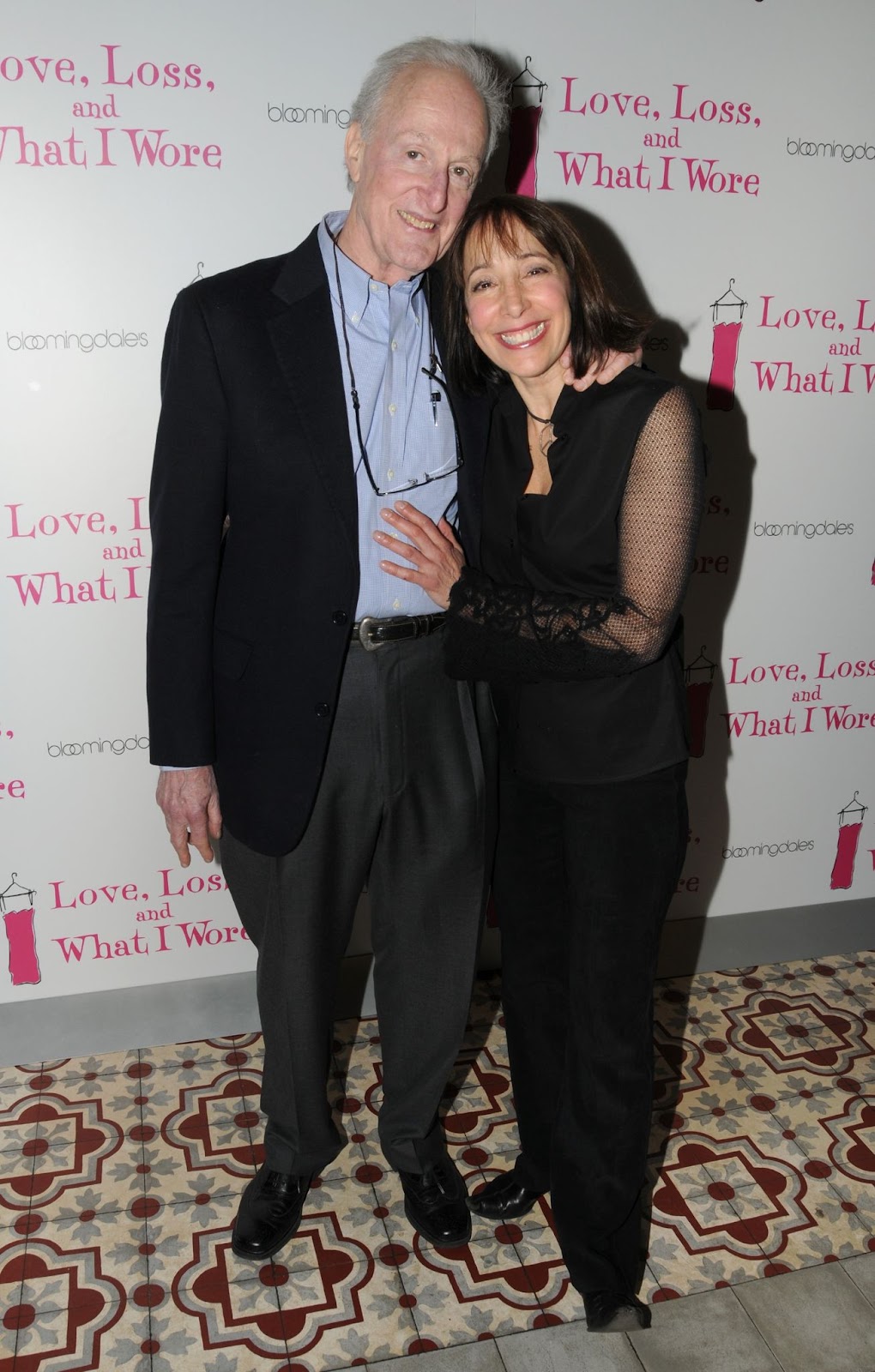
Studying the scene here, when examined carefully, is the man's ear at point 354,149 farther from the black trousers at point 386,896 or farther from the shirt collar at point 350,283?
the black trousers at point 386,896

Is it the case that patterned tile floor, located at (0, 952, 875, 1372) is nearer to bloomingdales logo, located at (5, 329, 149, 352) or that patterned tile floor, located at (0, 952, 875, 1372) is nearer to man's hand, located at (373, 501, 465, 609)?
man's hand, located at (373, 501, 465, 609)

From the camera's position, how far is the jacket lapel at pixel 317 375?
5.92ft

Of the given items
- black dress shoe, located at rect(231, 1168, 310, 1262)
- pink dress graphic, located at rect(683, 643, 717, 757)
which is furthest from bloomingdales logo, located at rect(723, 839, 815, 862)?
black dress shoe, located at rect(231, 1168, 310, 1262)

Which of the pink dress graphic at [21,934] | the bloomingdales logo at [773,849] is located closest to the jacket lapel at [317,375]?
the pink dress graphic at [21,934]

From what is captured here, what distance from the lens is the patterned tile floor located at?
2010 millimetres

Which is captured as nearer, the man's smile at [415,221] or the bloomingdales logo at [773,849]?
the man's smile at [415,221]

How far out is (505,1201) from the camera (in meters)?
2.24

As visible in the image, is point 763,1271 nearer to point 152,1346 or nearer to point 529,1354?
point 529,1354

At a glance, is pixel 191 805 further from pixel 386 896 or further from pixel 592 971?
pixel 592 971

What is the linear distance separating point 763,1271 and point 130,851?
151 centimetres

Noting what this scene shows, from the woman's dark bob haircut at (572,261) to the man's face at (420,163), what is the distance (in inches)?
1.8

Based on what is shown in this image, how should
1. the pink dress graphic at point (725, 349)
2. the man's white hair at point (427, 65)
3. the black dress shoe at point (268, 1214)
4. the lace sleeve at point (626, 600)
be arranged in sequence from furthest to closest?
the pink dress graphic at point (725, 349)
the black dress shoe at point (268, 1214)
the man's white hair at point (427, 65)
the lace sleeve at point (626, 600)

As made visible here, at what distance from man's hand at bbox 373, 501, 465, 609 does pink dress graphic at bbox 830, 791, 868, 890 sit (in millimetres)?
1681

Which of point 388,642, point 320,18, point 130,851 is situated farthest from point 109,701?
point 320,18
